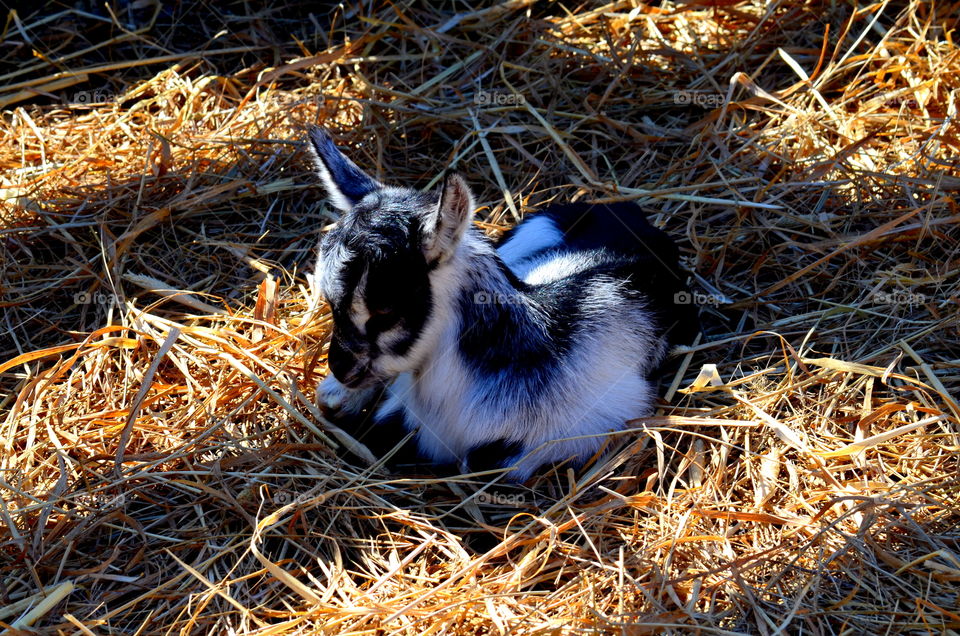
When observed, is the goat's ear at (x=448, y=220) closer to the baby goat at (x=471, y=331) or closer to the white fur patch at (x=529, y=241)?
the baby goat at (x=471, y=331)

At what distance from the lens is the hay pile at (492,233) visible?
293 centimetres

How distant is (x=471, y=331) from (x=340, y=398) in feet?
2.00

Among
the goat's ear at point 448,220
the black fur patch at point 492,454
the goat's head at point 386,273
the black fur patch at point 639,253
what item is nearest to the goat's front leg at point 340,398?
the goat's head at point 386,273

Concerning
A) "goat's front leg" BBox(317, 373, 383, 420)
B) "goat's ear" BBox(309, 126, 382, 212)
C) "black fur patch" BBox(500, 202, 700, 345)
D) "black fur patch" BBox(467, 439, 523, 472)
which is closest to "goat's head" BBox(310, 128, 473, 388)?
"goat's ear" BBox(309, 126, 382, 212)

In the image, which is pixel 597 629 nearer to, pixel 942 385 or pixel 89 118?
pixel 942 385

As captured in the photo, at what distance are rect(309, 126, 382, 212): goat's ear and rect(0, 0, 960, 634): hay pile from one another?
79 cm

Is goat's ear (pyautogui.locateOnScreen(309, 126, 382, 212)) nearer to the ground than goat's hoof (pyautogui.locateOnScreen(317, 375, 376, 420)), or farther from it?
farther from it

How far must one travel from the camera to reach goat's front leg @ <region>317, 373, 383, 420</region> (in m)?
3.45

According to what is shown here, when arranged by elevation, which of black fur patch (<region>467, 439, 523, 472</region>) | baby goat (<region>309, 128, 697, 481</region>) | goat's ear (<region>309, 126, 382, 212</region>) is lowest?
black fur patch (<region>467, 439, 523, 472</region>)

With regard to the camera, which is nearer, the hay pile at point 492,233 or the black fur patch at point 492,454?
the hay pile at point 492,233

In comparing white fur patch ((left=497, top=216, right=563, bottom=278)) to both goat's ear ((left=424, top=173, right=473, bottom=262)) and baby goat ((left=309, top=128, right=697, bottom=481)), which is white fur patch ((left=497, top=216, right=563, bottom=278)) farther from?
goat's ear ((left=424, top=173, right=473, bottom=262))

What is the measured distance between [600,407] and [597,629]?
0.95 m

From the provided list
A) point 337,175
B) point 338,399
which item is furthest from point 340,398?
point 337,175

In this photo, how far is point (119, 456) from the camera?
3.32 m
